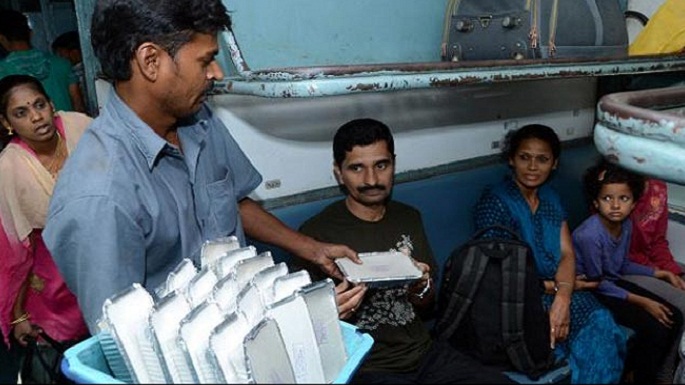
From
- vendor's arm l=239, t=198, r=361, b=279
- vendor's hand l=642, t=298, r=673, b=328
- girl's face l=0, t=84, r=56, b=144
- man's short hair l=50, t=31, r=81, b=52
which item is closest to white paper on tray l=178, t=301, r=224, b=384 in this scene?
vendor's arm l=239, t=198, r=361, b=279

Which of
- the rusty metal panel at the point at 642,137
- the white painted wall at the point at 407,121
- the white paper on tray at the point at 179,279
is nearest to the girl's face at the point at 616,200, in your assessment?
the white painted wall at the point at 407,121

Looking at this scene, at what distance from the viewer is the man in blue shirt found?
101cm

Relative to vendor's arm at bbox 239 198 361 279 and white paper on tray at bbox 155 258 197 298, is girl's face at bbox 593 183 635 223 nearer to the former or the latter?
vendor's arm at bbox 239 198 361 279

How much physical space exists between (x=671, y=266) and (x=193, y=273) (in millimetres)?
2445

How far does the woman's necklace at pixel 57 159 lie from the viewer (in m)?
1.91

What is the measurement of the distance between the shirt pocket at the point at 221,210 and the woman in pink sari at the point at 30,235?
0.75 metres

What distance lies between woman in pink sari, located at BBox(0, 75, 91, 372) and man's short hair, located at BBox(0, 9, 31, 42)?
121cm

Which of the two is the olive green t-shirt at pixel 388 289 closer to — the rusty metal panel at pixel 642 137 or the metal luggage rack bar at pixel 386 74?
the metal luggage rack bar at pixel 386 74

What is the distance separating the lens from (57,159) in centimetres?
195

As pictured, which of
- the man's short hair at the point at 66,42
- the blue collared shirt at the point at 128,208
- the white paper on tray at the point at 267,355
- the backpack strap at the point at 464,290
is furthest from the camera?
the man's short hair at the point at 66,42

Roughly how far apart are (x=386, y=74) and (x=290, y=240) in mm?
534

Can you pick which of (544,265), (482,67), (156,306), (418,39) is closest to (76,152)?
(156,306)

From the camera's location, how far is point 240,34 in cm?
191

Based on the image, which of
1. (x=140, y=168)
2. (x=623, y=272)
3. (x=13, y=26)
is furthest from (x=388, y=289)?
(x=13, y=26)
